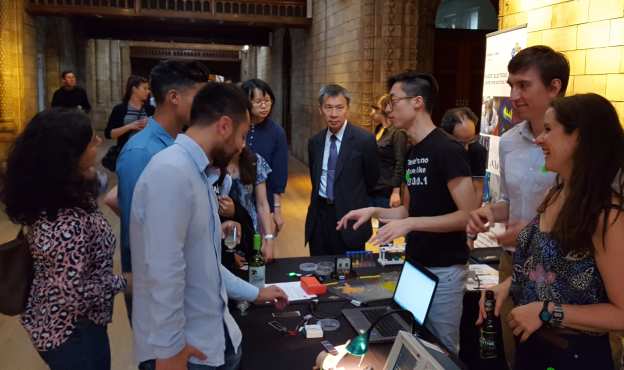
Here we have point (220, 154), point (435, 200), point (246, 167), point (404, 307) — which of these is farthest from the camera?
point (246, 167)

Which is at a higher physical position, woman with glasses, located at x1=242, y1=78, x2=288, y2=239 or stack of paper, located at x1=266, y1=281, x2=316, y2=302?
woman with glasses, located at x1=242, y1=78, x2=288, y2=239

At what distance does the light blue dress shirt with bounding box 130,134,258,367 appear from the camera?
1708 millimetres

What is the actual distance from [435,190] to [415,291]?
0.57 meters

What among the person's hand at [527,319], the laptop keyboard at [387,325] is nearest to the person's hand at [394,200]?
the laptop keyboard at [387,325]

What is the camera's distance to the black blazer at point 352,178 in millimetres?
3919

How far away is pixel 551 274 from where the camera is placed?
1838 mm

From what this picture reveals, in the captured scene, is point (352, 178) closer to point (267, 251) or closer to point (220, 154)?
point (267, 251)

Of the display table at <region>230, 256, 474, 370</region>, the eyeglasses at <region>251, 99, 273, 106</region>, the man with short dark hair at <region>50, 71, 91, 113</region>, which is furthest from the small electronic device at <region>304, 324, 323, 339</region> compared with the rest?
the man with short dark hair at <region>50, 71, 91, 113</region>

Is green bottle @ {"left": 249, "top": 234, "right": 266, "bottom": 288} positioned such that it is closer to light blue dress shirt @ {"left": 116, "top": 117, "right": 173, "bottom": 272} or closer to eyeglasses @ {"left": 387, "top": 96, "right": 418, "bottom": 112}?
light blue dress shirt @ {"left": 116, "top": 117, "right": 173, "bottom": 272}

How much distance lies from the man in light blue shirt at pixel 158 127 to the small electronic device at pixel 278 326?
63cm

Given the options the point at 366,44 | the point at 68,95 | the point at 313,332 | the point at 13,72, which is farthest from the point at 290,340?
the point at 13,72

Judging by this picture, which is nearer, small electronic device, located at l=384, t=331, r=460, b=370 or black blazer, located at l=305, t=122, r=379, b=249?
small electronic device, located at l=384, t=331, r=460, b=370

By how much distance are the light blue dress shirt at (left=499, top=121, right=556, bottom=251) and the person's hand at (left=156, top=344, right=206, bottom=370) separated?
1.59 metres

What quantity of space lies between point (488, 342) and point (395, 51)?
7141 millimetres
